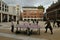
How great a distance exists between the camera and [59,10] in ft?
284

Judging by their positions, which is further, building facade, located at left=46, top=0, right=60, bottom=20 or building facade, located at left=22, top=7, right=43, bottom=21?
building facade, located at left=22, top=7, right=43, bottom=21

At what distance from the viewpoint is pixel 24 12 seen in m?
145

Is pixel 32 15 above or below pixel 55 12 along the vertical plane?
below

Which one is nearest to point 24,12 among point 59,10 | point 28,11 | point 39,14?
point 28,11

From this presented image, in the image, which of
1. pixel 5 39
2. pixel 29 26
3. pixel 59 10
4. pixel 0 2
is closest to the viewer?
pixel 5 39

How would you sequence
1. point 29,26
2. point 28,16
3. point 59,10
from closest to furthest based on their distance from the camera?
point 29,26 < point 59,10 < point 28,16

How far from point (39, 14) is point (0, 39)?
129269 mm

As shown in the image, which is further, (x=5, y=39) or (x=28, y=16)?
(x=28, y=16)

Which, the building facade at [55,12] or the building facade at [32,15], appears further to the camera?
the building facade at [32,15]

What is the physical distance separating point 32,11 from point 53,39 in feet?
433

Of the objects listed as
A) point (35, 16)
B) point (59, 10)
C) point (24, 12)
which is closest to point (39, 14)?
point (35, 16)

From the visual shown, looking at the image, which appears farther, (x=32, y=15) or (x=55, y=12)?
(x=32, y=15)

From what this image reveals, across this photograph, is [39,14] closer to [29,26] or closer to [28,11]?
[28,11]

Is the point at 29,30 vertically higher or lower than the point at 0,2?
lower
